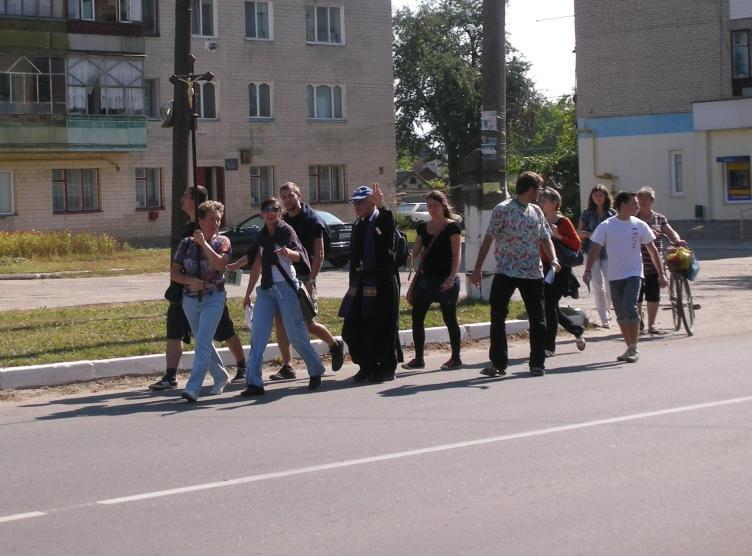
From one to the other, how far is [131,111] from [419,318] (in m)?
31.2

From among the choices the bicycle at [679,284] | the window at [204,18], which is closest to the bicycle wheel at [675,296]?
the bicycle at [679,284]

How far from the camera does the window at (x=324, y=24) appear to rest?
45719 millimetres

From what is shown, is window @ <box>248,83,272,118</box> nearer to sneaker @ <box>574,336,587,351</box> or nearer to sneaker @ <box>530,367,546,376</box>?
sneaker @ <box>574,336,587,351</box>

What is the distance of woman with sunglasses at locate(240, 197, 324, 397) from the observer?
10805 mm

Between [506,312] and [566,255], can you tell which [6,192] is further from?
[506,312]

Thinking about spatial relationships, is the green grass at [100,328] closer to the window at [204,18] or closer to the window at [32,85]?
the window at [32,85]

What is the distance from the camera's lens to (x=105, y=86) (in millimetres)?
41000

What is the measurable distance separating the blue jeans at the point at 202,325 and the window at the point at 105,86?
102 feet

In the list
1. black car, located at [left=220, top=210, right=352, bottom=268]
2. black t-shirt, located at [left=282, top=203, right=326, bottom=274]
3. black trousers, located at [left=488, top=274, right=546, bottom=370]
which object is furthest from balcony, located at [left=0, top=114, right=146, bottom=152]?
black trousers, located at [left=488, top=274, right=546, bottom=370]

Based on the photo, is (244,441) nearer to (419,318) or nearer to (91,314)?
(419,318)

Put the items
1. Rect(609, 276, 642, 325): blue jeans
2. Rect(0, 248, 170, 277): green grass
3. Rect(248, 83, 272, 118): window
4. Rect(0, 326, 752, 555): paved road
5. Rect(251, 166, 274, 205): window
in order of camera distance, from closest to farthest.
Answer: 1. Rect(0, 326, 752, 555): paved road
2. Rect(609, 276, 642, 325): blue jeans
3. Rect(0, 248, 170, 277): green grass
4. Rect(248, 83, 272, 118): window
5. Rect(251, 166, 274, 205): window

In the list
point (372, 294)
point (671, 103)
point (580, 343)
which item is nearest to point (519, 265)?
point (372, 294)

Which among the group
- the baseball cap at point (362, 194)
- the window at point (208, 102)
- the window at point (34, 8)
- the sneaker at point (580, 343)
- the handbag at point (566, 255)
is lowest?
the sneaker at point (580, 343)

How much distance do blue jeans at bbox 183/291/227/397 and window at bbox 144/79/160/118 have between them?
1301 inches
